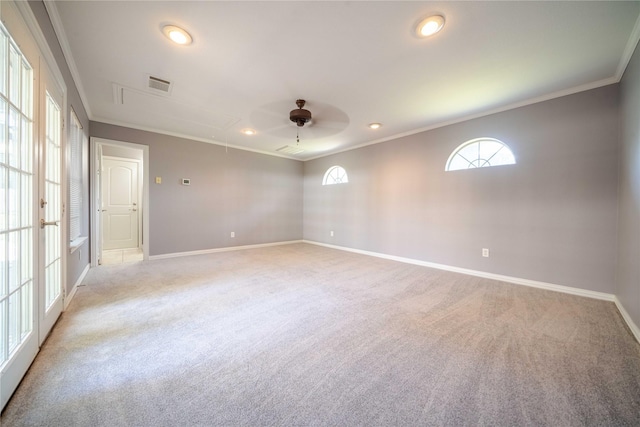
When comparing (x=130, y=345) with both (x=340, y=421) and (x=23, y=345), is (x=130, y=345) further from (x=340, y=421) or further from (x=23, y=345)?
(x=340, y=421)

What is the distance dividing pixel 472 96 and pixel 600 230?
213cm

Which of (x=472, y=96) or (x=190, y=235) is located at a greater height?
(x=472, y=96)

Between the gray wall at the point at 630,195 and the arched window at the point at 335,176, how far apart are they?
402 centimetres

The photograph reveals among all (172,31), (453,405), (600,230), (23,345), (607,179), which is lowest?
(453,405)

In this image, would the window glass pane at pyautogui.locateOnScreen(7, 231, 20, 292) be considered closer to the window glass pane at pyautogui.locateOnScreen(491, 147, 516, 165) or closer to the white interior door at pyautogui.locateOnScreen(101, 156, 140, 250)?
the window glass pane at pyautogui.locateOnScreen(491, 147, 516, 165)

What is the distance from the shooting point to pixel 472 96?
2.94 meters

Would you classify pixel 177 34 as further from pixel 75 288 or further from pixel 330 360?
pixel 75 288

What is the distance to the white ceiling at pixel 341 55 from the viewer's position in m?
1.69

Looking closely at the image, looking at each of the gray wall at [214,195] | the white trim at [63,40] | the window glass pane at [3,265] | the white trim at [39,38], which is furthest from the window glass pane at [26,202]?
the gray wall at [214,195]

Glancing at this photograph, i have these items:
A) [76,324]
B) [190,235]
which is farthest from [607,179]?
[190,235]

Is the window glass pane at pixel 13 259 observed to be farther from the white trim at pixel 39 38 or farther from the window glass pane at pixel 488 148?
the window glass pane at pixel 488 148

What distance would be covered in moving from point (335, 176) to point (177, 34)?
4.30 metres

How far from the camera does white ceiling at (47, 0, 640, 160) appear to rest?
169cm

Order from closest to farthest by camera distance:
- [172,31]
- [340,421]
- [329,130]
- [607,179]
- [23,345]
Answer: [340,421] < [23,345] < [172,31] < [607,179] < [329,130]
